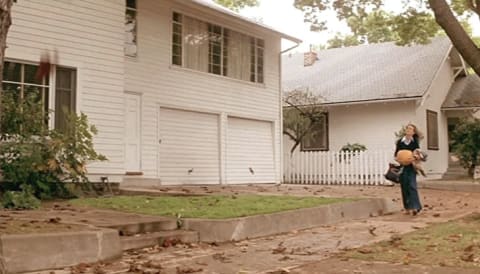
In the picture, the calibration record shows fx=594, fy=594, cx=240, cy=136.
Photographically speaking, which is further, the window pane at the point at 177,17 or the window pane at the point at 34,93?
the window pane at the point at 177,17

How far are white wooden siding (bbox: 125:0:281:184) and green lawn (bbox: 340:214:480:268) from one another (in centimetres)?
960

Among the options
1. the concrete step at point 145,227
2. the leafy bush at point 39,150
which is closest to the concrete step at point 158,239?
the concrete step at point 145,227

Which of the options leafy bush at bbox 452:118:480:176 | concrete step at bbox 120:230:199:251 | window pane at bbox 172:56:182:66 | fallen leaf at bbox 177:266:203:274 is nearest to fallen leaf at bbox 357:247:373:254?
fallen leaf at bbox 177:266:203:274

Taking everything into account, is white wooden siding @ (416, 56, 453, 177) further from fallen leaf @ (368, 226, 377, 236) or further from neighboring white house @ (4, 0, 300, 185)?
fallen leaf @ (368, 226, 377, 236)

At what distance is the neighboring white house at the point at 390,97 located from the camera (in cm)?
2369

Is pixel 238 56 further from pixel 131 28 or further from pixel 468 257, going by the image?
pixel 468 257

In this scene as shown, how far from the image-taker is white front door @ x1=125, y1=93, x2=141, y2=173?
16.0 metres

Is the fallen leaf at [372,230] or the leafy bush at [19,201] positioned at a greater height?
the leafy bush at [19,201]

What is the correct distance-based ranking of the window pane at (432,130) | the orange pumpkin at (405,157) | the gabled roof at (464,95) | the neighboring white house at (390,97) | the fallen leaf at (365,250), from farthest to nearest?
the gabled roof at (464,95), the window pane at (432,130), the neighboring white house at (390,97), the orange pumpkin at (405,157), the fallen leaf at (365,250)

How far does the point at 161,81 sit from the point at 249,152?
4769mm

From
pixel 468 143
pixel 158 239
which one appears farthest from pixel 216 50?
pixel 158 239

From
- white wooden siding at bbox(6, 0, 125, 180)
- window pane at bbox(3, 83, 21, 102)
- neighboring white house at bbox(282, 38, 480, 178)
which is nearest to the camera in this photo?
window pane at bbox(3, 83, 21, 102)

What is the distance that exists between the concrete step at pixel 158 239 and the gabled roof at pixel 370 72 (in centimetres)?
1607

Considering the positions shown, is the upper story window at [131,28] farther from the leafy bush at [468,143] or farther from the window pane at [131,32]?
the leafy bush at [468,143]
